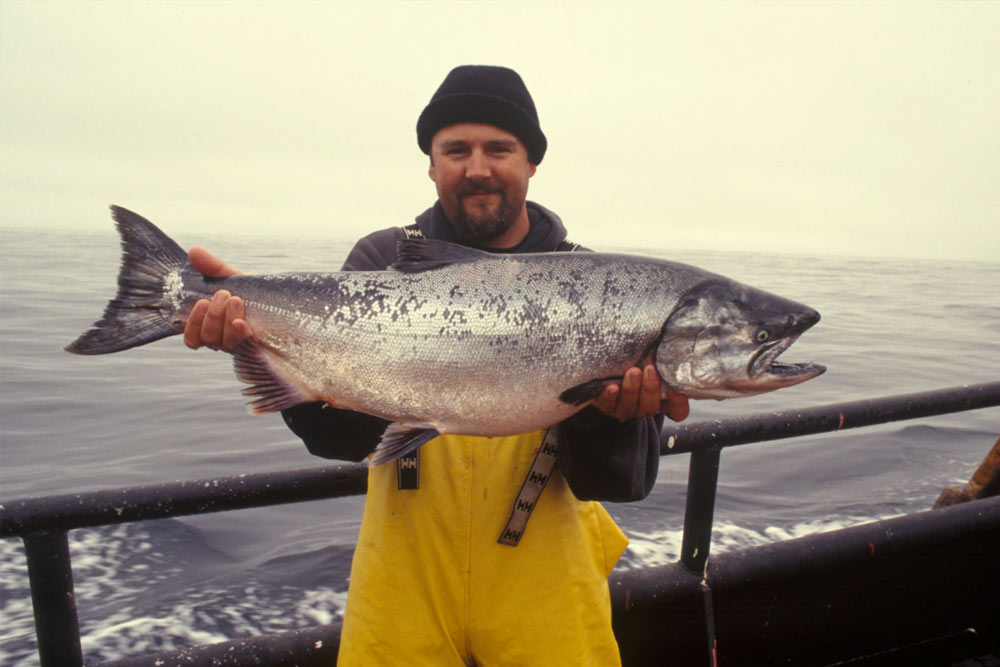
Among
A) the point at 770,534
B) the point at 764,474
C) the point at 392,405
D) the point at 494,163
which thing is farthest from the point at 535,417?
the point at 764,474

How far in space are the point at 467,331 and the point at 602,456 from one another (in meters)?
0.66

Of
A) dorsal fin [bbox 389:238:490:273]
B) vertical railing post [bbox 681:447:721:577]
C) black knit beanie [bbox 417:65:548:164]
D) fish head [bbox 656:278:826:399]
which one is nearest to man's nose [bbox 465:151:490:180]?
black knit beanie [bbox 417:65:548:164]

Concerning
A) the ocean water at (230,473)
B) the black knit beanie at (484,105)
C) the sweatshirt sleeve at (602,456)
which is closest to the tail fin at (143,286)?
the black knit beanie at (484,105)

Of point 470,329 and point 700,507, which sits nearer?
point 470,329

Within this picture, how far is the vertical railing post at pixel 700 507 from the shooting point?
9.29ft

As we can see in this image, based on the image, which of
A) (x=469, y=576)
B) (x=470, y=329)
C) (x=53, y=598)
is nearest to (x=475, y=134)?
(x=470, y=329)

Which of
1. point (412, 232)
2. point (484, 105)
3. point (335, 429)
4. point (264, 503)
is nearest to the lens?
point (264, 503)

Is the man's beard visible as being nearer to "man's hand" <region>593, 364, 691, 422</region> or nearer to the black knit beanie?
the black knit beanie

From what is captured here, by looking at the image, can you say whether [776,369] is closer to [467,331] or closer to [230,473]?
[467,331]

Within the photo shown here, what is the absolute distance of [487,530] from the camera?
7.82 feet

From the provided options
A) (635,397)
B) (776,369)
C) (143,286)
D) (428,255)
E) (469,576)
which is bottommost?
(469,576)

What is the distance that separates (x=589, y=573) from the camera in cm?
245

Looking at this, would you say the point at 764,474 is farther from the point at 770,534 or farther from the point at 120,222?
the point at 120,222

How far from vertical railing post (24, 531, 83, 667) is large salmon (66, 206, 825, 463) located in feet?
2.21
